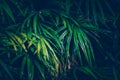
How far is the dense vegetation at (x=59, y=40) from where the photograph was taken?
2049 millimetres

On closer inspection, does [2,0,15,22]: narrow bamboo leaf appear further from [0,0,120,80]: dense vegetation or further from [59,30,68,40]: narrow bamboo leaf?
[59,30,68,40]: narrow bamboo leaf

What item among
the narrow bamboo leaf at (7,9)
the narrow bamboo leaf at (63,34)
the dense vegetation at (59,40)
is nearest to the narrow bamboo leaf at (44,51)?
the dense vegetation at (59,40)

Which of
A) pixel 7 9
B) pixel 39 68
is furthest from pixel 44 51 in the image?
pixel 7 9

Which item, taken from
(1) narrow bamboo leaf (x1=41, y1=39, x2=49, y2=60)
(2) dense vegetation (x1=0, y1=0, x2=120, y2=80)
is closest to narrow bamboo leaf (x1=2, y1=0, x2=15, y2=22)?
(2) dense vegetation (x1=0, y1=0, x2=120, y2=80)

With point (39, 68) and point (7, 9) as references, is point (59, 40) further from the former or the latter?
point (7, 9)

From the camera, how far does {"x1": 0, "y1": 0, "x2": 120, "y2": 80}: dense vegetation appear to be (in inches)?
80.7

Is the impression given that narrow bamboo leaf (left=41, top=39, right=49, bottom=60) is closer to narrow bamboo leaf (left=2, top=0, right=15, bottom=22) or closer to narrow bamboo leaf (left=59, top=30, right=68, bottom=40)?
narrow bamboo leaf (left=59, top=30, right=68, bottom=40)

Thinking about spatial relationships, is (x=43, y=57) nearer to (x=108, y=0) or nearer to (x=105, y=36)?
(x=105, y=36)

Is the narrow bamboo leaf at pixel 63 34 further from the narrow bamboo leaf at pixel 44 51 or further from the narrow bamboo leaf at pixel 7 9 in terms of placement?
the narrow bamboo leaf at pixel 7 9

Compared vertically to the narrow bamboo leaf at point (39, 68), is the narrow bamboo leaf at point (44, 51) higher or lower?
higher

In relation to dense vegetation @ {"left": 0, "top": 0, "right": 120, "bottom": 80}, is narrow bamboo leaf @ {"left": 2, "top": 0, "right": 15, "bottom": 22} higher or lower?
higher

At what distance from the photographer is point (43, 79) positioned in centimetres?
208

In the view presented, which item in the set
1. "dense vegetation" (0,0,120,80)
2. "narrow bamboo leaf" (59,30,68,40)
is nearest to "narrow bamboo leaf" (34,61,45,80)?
"dense vegetation" (0,0,120,80)

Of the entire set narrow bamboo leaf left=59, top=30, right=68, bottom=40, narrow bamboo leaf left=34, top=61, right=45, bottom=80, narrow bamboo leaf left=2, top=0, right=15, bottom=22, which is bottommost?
narrow bamboo leaf left=34, top=61, right=45, bottom=80
